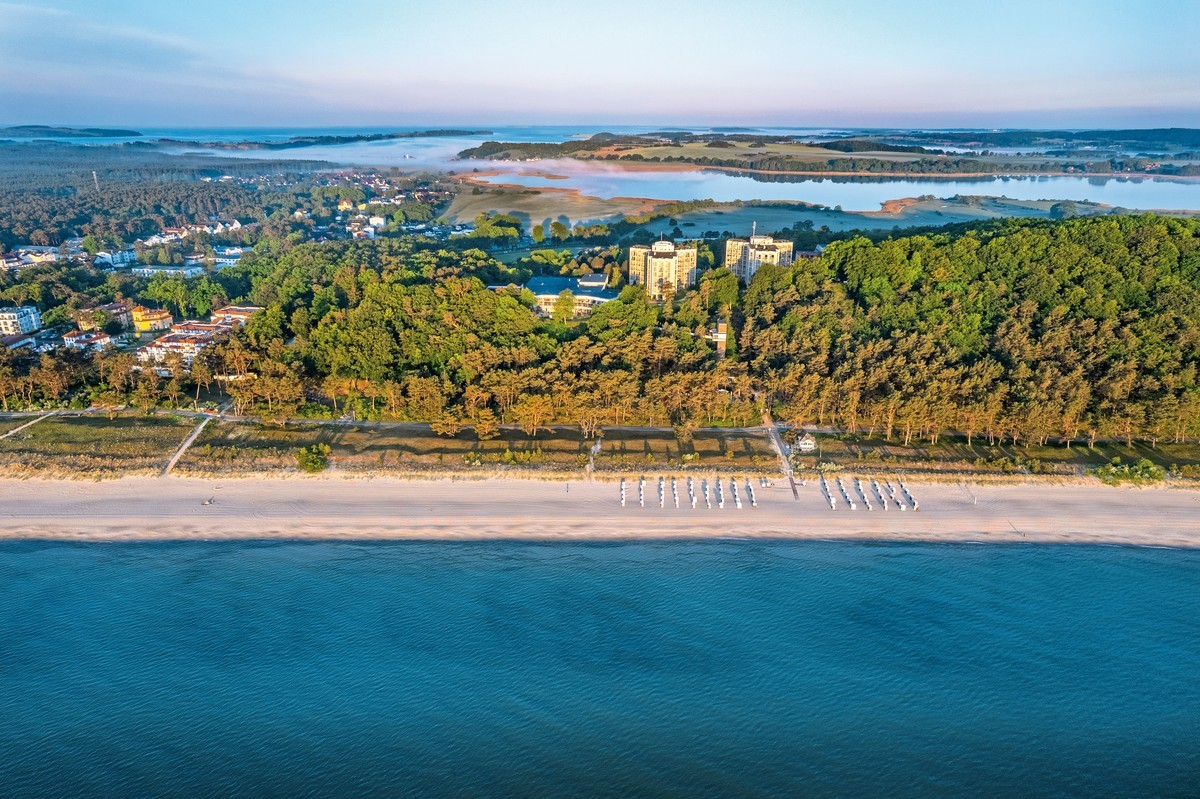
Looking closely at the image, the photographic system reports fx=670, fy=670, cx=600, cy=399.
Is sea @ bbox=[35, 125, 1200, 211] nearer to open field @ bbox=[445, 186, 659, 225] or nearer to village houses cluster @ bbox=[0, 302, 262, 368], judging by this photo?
open field @ bbox=[445, 186, 659, 225]

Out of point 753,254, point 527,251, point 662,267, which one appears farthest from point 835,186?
point 662,267

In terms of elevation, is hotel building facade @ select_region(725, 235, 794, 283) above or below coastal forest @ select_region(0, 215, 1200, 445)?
above

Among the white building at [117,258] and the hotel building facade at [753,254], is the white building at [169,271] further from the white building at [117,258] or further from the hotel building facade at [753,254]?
the hotel building facade at [753,254]

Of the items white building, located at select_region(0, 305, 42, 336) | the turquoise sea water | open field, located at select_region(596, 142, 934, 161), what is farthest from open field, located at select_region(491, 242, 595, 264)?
open field, located at select_region(596, 142, 934, 161)

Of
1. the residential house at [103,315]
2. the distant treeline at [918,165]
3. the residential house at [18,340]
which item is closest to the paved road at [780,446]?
the residential house at [18,340]

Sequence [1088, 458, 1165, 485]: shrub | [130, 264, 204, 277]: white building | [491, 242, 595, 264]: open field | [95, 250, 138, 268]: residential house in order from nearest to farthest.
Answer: [1088, 458, 1165, 485]: shrub
[130, 264, 204, 277]: white building
[491, 242, 595, 264]: open field
[95, 250, 138, 268]: residential house

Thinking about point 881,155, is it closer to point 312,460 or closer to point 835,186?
point 835,186
